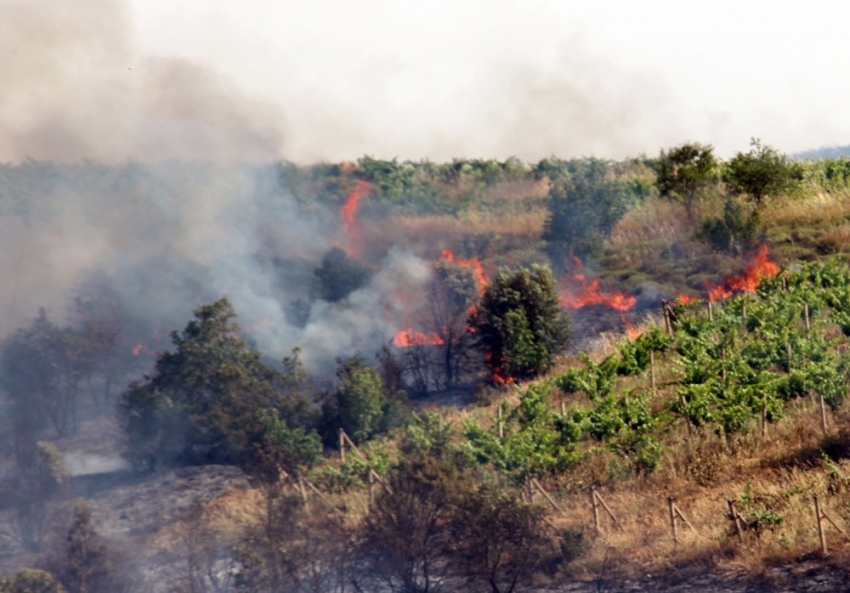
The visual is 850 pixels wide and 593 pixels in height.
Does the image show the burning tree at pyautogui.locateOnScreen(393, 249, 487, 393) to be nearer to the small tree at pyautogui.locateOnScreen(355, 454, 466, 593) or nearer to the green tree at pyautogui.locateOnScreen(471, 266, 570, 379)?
the green tree at pyautogui.locateOnScreen(471, 266, 570, 379)

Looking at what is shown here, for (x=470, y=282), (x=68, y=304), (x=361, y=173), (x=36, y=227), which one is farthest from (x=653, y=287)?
(x=361, y=173)

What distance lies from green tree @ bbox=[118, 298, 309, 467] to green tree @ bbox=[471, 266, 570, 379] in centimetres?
614

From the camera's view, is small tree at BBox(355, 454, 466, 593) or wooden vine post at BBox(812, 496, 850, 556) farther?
small tree at BBox(355, 454, 466, 593)

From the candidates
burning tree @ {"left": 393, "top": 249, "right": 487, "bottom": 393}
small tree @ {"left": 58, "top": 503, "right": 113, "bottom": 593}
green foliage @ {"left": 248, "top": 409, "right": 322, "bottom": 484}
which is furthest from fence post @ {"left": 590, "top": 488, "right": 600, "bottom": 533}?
burning tree @ {"left": 393, "top": 249, "right": 487, "bottom": 393}

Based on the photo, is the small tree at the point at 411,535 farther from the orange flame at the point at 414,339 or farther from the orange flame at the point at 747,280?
the orange flame at the point at 747,280

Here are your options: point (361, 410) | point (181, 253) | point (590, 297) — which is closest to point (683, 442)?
point (361, 410)

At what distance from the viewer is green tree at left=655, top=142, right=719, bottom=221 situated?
4166cm

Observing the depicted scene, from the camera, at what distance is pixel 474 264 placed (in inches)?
1598

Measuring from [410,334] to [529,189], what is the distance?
2535 cm

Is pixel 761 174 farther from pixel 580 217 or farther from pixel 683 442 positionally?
pixel 683 442

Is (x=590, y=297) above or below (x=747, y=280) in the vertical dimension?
above

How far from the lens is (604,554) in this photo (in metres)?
17.2

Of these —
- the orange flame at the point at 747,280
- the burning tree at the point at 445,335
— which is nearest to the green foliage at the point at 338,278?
the burning tree at the point at 445,335

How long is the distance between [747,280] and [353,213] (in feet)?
69.4
